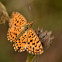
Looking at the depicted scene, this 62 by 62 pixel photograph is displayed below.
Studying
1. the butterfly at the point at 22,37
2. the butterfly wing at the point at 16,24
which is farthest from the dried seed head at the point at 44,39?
the butterfly wing at the point at 16,24

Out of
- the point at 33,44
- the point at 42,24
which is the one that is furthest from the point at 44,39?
the point at 42,24

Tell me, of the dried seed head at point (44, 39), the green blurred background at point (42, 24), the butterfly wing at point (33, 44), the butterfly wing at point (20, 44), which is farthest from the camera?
the green blurred background at point (42, 24)

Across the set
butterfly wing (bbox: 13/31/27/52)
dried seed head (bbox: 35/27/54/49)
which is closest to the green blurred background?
dried seed head (bbox: 35/27/54/49)

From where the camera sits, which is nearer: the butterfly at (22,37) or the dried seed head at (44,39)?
the butterfly at (22,37)

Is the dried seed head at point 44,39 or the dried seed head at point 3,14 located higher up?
the dried seed head at point 3,14

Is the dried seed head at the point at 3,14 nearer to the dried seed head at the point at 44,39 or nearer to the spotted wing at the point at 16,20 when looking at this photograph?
the spotted wing at the point at 16,20

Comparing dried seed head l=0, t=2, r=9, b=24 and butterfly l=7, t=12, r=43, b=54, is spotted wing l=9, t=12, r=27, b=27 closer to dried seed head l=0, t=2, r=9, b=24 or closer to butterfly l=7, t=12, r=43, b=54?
butterfly l=7, t=12, r=43, b=54

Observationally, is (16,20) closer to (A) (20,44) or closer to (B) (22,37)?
(B) (22,37)

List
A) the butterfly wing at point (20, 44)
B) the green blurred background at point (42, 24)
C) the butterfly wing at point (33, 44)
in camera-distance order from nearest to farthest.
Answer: the butterfly wing at point (33, 44) → the butterfly wing at point (20, 44) → the green blurred background at point (42, 24)
